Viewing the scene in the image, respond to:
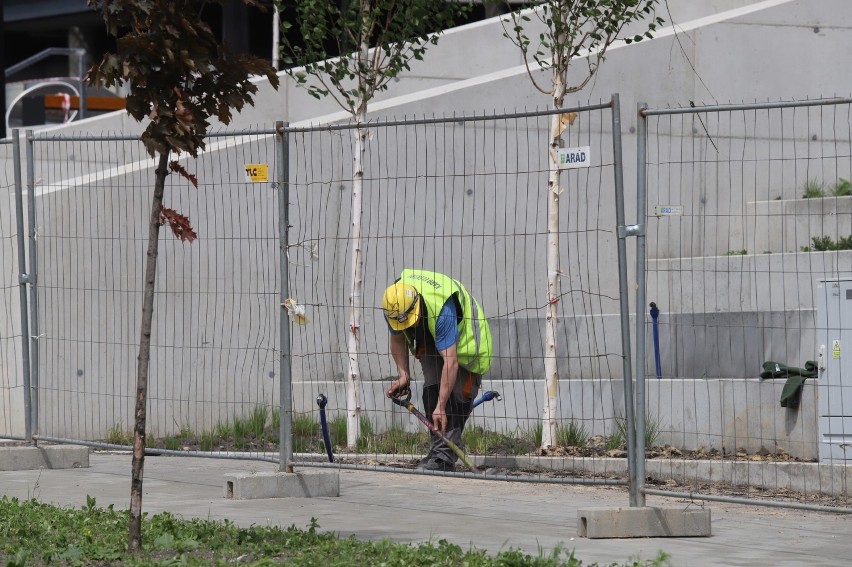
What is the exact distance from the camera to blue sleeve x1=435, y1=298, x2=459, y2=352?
9781 millimetres

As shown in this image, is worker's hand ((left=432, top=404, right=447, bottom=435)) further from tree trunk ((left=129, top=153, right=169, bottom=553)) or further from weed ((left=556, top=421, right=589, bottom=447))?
tree trunk ((left=129, top=153, right=169, bottom=553))

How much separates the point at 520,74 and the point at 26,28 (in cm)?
2208

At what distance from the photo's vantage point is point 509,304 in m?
13.4

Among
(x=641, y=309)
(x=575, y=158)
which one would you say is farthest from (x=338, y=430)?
(x=641, y=309)

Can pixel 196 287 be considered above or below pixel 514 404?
above

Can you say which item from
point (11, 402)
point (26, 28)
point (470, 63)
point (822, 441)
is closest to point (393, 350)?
point (822, 441)

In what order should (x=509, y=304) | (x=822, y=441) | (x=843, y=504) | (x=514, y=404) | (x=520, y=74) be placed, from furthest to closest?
1. (x=520, y=74)
2. (x=509, y=304)
3. (x=514, y=404)
4. (x=822, y=441)
5. (x=843, y=504)

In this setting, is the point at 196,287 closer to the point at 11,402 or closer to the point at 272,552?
the point at 11,402

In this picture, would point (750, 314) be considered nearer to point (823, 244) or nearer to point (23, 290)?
point (823, 244)

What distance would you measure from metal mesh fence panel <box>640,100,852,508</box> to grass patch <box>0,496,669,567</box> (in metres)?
2.02

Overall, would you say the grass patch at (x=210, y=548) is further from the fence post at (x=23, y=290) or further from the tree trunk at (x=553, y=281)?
the tree trunk at (x=553, y=281)

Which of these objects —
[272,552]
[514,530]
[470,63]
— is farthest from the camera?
[470,63]

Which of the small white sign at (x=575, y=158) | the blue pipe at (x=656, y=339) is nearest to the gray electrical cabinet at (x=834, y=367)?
the blue pipe at (x=656, y=339)

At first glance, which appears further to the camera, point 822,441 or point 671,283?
point 671,283
